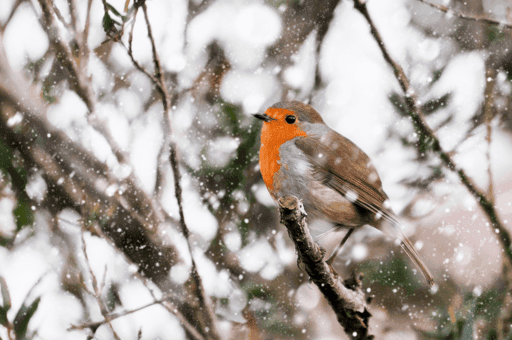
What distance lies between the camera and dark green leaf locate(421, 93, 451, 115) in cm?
68

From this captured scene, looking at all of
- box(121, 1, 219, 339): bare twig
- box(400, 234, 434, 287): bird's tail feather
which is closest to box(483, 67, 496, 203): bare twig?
box(400, 234, 434, 287): bird's tail feather

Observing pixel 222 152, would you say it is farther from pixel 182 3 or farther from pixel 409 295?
pixel 409 295

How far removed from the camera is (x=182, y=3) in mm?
738

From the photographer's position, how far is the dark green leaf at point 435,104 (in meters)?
0.68

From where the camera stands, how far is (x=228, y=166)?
28.7 inches

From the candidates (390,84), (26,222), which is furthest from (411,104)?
(26,222)

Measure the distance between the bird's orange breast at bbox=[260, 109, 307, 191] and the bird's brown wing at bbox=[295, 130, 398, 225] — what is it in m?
0.02

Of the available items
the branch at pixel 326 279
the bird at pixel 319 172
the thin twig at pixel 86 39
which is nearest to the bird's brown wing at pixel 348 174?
the bird at pixel 319 172

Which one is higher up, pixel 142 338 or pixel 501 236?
pixel 501 236

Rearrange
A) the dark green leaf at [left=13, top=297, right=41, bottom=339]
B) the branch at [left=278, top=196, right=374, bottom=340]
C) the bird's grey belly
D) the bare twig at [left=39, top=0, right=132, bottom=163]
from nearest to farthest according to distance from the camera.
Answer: the branch at [left=278, top=196, right=374, bottom=340] → the bird's grey belly → the dark green leaf at [left=13, top=297, right=41, bottom=339] → the bare twig at [left=39, top=0, right=132, bottom=163]

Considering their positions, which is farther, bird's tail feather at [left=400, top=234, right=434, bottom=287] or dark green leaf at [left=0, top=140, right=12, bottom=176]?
dark green leaf at [left=0, top=140, right=12, bottom=176]

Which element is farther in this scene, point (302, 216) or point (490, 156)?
point (490, 156)

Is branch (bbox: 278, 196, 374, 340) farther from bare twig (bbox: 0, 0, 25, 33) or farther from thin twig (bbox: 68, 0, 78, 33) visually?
bare twig (bbox: 0, 0, 25, 33)

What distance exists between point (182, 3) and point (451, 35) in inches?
21.6
